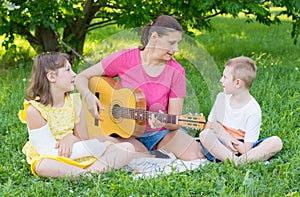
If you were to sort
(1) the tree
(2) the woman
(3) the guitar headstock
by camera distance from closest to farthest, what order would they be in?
(3) the guitar headstock
(2) the woman
(1) the tree

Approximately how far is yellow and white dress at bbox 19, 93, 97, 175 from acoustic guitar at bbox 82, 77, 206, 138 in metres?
0.15

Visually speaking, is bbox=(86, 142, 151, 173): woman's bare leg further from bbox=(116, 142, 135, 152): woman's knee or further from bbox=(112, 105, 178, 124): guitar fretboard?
bbox=(112, 105, 178, 124): guitar fretboard

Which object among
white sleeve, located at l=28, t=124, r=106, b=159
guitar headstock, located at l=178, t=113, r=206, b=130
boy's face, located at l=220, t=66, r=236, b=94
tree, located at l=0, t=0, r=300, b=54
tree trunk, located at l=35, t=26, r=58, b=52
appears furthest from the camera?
tree trunk, located at l=35, t=26, r=58, b=52

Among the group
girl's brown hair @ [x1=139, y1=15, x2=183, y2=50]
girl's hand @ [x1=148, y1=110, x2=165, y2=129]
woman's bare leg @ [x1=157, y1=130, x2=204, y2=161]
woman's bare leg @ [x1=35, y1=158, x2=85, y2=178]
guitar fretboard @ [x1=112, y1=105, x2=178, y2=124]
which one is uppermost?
girl's brown hair @ [x1=139, y1=15, x2=183, y2=50]

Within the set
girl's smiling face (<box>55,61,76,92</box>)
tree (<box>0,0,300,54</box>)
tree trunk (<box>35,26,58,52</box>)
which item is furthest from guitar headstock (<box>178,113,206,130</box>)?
tree trunk (<box>35,26,58,52</box>)

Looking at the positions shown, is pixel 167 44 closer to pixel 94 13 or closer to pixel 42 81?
pixel 42 81

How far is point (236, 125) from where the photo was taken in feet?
11.3

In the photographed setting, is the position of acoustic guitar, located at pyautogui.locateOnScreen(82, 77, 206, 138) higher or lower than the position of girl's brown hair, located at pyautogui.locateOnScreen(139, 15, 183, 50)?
lower

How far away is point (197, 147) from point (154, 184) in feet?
2.28

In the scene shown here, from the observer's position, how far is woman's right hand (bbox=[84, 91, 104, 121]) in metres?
3.23

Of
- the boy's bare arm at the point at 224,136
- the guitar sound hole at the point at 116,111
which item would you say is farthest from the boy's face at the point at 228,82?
the guitar sound hole at the point at 116,111

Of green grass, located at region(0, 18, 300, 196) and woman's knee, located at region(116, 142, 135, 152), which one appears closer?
green grass, located at region(0, 18, 300, 196)

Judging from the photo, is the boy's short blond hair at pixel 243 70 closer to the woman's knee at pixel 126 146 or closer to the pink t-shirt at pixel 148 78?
the pink t-shirt at pixel 148 78

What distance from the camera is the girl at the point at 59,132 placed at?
3133 millimetres
